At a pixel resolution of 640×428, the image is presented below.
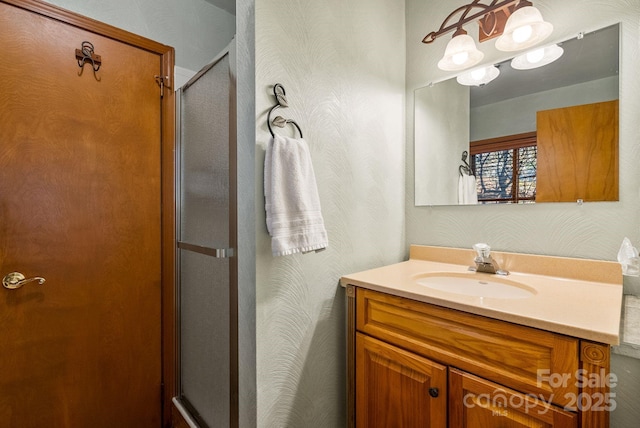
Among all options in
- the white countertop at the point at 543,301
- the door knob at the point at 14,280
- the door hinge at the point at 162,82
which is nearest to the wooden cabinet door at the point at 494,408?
the white countertop at the point at 543,301

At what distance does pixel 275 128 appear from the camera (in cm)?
101

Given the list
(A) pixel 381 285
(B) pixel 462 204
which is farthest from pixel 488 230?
(A) pixel 381 285

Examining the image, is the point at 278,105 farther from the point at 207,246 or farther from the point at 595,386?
the point at 595,386

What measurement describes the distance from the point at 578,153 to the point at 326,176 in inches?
39.8

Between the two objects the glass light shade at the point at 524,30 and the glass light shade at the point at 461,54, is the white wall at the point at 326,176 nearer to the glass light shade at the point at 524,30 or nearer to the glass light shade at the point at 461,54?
the glass light shade at the point at 461,54

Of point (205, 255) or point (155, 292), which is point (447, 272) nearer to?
point (205, 255)

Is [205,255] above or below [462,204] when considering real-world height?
below

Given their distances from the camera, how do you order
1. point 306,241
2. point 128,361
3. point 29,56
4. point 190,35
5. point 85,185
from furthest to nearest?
point 190,35
point 128,361
point 85,185
point 29,56
point 306,241

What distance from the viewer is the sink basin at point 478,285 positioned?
1113 millimetres

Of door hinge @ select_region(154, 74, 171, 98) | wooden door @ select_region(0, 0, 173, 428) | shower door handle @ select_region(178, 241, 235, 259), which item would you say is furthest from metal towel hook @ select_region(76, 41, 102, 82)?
shower door handle @ select_region(178, 241, 235, 259)

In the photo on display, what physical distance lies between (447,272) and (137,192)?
1.60 metres

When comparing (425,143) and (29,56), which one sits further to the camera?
(425,143)

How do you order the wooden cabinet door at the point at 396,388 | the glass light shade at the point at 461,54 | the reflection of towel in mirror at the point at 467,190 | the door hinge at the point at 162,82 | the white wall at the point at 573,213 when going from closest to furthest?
1. the wooden cabinet door at the point at 396,388
2. the white wall at the point at 573,213
3. the glass light shade at the point at 461,54
4. the reflection of towel in mirror at the point at 467,190
5. the door hinge at the point at 162,82

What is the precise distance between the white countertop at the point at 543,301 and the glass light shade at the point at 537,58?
32.7 inches
